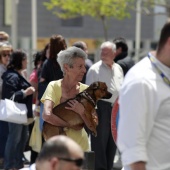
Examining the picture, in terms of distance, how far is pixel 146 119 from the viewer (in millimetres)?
4727

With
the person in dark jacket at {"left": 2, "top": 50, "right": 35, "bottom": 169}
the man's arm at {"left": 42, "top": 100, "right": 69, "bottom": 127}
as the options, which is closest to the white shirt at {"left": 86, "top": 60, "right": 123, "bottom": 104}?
the person in dark jacket at {"left": 2, "top": 50, "right": 35, "bottom": 169}

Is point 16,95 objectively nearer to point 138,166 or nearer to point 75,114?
point 75,114

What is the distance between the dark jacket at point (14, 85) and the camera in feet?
35.1

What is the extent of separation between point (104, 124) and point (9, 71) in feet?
5.01

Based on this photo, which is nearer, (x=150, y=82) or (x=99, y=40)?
(x=150, y=82)

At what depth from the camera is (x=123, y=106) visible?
15.6 feet

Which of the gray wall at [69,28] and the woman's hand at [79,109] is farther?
the gray wall at [69,28]

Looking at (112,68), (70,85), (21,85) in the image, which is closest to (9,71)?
(21,85)

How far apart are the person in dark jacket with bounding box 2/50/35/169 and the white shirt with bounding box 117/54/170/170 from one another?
5.92 meters

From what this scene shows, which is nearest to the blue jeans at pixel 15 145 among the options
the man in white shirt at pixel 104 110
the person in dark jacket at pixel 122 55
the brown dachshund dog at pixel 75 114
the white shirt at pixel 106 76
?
the man in white shirt at pixel 104 110

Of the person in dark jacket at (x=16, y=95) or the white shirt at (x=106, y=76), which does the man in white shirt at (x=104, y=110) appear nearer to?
the white shirt at (x=106, y=76)

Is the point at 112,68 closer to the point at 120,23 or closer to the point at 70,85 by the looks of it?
the point at 70,85

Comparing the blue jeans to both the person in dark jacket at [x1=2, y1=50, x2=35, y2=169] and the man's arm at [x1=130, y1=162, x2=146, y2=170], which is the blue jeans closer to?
the person in dark jacket at [x1=2, y1=50, x2=35, y2=169]

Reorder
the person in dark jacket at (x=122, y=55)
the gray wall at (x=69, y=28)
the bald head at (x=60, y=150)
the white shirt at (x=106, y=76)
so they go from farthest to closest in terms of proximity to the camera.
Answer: the gray wall at (x=69, y=28) < the person in dark jacket at (x=122, y=55) < the white shirt at (x=106, y=76) < the bald head at (x=60, y=150)
